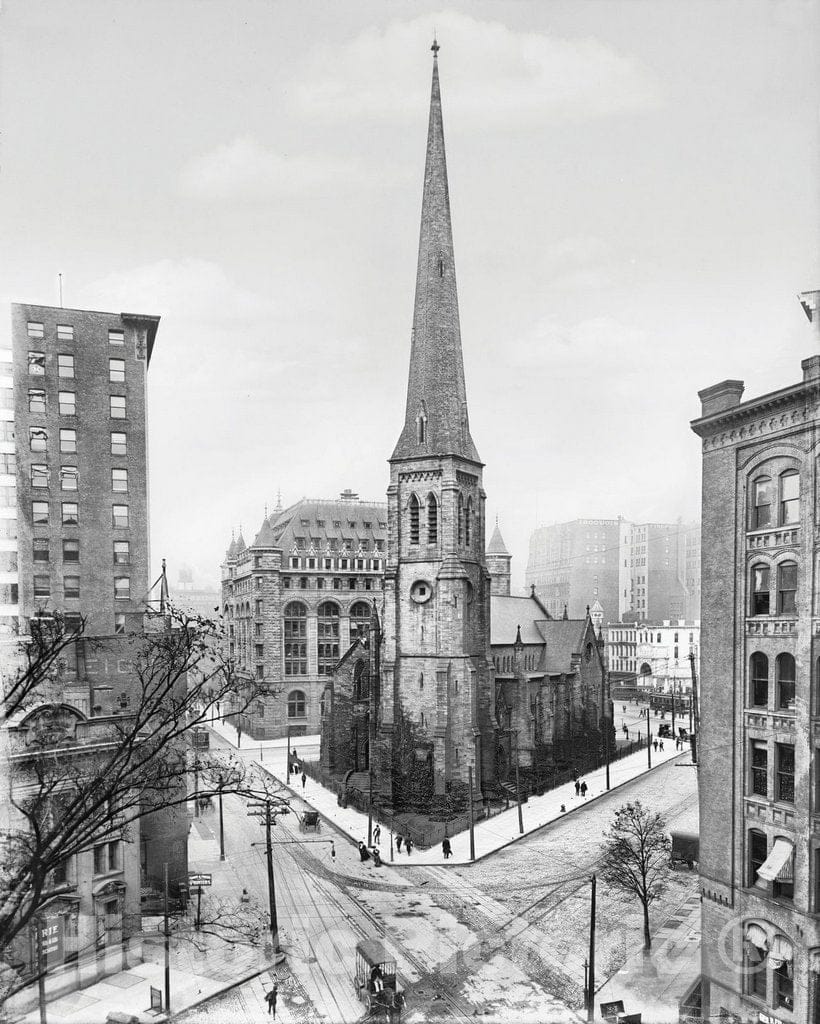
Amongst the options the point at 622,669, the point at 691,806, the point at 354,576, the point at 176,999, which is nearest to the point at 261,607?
the point at 354,576

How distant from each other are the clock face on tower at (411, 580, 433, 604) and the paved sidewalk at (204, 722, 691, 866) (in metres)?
13.2

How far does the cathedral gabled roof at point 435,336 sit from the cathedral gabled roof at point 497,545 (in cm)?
3680

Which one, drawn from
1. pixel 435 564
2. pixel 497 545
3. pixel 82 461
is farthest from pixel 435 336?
pixel 497 545

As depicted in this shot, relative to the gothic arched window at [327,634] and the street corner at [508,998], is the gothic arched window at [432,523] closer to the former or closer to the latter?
the street corner at [508,998]

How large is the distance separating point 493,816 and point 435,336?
29377 mm

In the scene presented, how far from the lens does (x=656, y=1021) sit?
73.2 ft

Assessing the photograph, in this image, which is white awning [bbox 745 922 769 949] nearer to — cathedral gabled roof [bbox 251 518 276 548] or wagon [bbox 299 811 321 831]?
wagon [bbox 299 811 321 831]

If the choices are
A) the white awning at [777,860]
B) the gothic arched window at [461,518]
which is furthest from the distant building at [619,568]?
the white awning at [777,860]

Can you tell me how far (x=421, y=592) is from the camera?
48.8 m

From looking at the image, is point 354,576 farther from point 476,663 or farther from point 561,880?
point 561,880

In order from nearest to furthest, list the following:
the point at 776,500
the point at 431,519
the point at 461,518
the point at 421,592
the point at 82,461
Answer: the point at 776,500
the point at 82,461
the point at 421,592
the point at 431,519
the point at 461,518

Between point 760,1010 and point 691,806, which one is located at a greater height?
point 760,1010

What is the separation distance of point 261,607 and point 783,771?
187ft

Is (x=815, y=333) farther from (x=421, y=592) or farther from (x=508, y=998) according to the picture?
(x=421, y=592)
